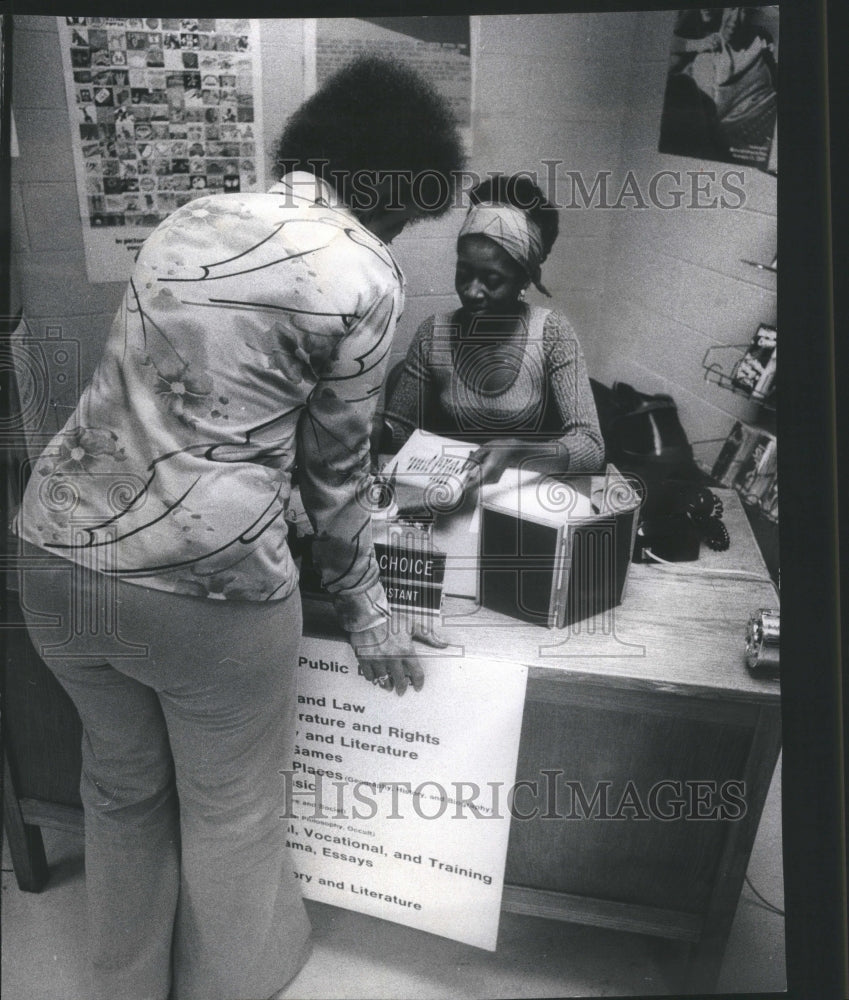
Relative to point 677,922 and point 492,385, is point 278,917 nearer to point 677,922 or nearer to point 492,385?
point 677,922

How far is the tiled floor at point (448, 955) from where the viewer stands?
144cm

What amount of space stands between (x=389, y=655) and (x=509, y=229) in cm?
68

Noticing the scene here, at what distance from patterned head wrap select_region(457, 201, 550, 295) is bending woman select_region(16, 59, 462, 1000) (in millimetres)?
69

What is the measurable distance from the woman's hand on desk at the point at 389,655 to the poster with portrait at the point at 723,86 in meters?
0.83

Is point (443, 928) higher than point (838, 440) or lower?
lower

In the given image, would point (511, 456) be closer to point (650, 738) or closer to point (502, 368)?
point (502, 368)

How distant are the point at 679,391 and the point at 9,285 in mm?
1015

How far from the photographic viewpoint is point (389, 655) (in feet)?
4.47

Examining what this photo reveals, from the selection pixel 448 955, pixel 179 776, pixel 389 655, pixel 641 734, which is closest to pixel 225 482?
pixel 389 655

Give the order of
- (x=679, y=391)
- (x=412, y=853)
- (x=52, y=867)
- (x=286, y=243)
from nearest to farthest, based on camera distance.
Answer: (x=286, y=243)
(x=679, y=391)
(x=412, y=853)
(x=52, y=867)

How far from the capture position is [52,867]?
1.63m

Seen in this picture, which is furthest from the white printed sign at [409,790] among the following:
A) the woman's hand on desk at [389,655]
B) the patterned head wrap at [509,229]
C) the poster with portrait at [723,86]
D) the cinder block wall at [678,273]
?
the poster with portrait at [723,86]

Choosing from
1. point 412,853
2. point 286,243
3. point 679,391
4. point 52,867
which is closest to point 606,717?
point 412,853

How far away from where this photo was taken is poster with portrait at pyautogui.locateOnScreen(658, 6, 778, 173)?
1.17m
